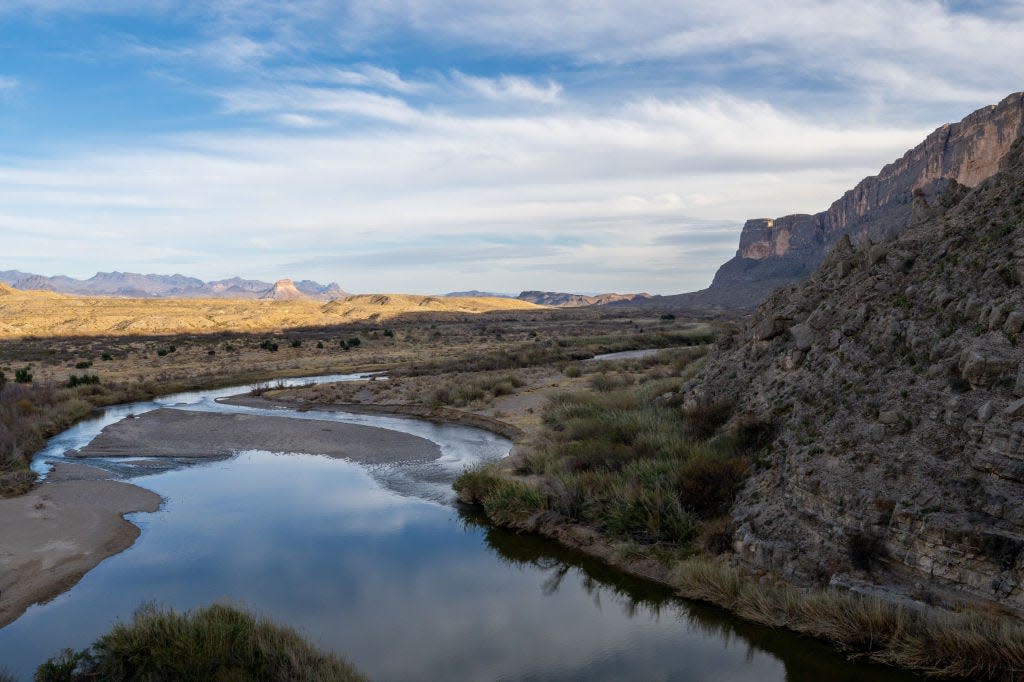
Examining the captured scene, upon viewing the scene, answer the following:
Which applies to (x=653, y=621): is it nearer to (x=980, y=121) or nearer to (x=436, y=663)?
(x=436, y=663)

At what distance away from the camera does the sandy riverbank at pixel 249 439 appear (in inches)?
875

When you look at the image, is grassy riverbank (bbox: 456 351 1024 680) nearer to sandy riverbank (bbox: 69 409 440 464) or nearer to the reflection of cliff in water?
the reflection of cliff in water

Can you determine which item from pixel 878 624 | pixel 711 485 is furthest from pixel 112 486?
pixel 878 624

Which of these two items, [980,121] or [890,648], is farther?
[980,121]

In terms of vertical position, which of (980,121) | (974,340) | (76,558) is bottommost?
(76,558)

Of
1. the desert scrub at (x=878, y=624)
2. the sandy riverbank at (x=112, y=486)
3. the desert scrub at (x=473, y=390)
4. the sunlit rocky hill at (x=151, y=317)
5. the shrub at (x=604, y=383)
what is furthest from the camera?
the sunlit rocky hill at (x=151, y=317)

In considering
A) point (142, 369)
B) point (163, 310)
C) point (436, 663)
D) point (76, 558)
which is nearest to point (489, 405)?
point (76, 558)

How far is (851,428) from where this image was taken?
1137 centimetres

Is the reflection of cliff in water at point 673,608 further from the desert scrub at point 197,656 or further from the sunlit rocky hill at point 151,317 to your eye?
the sunlit rocky hill at point 151,317

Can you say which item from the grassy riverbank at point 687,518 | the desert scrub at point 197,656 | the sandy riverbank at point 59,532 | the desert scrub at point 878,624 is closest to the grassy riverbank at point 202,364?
the sandy riverbank at point 59,532

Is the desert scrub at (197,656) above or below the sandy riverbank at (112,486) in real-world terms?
above

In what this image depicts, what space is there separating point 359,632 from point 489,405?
19.1m

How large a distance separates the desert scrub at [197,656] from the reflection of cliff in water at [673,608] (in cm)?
453

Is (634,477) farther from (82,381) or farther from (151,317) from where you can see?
(151,317)
